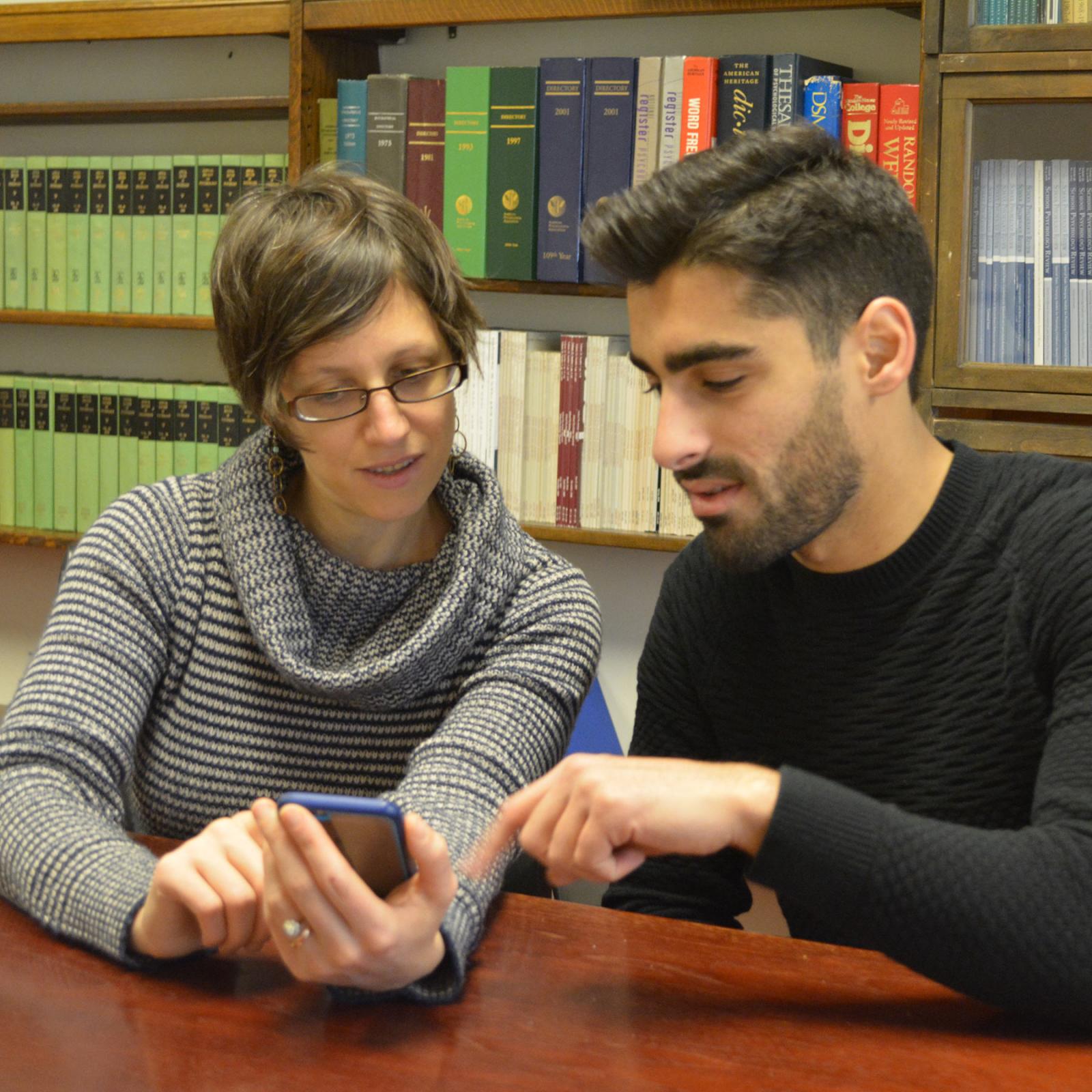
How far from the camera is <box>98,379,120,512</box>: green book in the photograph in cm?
264

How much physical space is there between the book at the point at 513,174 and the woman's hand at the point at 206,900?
1.54 metres

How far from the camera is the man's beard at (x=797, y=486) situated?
1.10 m

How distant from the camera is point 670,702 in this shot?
4.14 ft

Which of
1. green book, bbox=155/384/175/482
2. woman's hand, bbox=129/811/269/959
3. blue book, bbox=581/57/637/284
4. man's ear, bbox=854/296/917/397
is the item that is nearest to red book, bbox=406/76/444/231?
blue book, bbox=581/57/637/284

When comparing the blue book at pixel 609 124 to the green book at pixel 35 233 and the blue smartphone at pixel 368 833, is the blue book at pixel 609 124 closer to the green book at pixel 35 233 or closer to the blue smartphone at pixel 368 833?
the green book at pixel 35 233

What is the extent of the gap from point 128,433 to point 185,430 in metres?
0.13

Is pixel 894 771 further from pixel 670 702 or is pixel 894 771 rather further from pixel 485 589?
pixel 485 589

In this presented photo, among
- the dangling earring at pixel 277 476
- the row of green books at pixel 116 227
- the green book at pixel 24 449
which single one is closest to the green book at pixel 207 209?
the row of green books at pixel 116 227

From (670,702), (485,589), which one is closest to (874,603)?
(670,702)

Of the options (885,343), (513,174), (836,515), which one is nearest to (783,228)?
(885,343)

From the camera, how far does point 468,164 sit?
227 centimetres

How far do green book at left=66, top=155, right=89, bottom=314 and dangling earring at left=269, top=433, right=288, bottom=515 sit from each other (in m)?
1.50

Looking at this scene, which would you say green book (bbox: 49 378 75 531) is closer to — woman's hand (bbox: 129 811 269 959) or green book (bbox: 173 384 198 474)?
green book (bbox: 173 384 198 474)

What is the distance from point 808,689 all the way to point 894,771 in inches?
4.0
